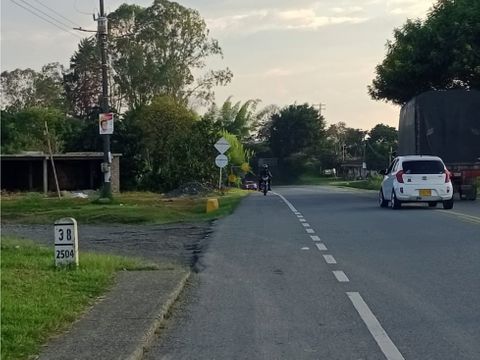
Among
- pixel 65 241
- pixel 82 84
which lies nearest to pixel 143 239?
pixel 65 241

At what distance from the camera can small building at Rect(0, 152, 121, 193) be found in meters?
44.0

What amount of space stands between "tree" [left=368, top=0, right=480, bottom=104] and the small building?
1747 cm

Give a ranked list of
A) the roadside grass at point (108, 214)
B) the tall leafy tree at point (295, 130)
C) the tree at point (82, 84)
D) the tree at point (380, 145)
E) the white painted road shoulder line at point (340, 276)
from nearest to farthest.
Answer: the white painted road shoulder line at point (340, 276)
the roadside grass at point (108, 214)
the tree at point (82, 84)
the tall leafy tree at point (295, 130)
the tree at point (380, 145)

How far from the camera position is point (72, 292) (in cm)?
931

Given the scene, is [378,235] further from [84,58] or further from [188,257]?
[84,58]

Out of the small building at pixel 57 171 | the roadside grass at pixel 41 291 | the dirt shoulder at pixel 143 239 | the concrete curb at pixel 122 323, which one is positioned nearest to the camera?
the concrete curb at pixel 122 323

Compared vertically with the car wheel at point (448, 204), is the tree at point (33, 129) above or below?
above

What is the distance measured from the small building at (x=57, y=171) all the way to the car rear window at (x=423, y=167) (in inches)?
924

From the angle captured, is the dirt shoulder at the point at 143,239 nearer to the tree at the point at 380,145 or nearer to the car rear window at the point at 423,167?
the car rear window at the point at 423,167

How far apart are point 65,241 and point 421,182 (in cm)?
1531

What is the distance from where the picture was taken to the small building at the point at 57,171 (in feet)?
144

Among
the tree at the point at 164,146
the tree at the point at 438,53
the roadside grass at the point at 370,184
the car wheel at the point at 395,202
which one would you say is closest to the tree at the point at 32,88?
the tree at the point at 164,146

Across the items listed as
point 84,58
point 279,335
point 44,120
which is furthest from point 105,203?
point 84,58

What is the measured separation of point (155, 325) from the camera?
7.73 m
